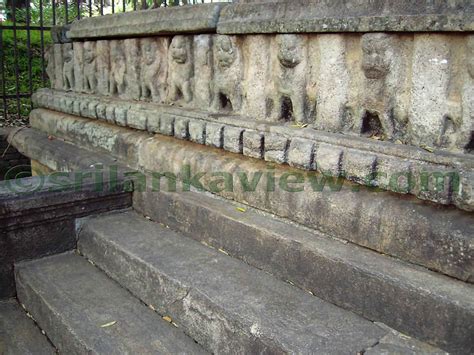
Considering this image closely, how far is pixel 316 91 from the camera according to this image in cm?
227

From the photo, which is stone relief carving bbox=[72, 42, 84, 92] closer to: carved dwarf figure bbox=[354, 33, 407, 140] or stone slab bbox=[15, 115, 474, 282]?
stone slab bbox=[15, 115, 474, 282]

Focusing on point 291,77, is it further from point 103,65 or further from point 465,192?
point 103,65

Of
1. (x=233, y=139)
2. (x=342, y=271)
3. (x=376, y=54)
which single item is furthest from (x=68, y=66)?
(x=342, y=271)

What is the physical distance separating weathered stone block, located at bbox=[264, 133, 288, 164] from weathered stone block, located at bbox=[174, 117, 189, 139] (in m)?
0.71

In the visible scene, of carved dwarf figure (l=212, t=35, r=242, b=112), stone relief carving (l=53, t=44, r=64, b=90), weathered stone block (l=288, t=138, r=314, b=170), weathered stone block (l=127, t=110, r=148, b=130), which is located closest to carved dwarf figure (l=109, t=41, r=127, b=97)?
weathered stone block (l=127, t=110, r=148, b=130)

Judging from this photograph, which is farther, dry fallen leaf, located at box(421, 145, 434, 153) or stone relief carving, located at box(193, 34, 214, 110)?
stone relief carving, located at box(193, 34, 214, 110)

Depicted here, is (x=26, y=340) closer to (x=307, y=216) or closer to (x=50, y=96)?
(x=307, y=216)

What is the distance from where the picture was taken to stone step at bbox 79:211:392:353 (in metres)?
1.75

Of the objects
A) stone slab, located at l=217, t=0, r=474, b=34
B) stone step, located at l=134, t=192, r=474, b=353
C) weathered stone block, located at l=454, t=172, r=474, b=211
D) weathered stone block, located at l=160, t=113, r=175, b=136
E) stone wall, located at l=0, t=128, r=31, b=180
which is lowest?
stone wall, located at l=0, t=128, r=31, b=180

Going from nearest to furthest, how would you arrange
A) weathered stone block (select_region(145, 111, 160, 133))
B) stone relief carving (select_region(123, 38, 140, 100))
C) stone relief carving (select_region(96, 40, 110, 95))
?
1. weathered stone block (select_region(145, 111, 160, 133))
2. stone relief carving (select_region(123, 38, 140, 100))
3. stone relief carving (select_region(96, 40, 110, 95))

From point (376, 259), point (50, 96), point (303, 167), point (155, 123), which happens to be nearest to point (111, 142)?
point (155, 123)

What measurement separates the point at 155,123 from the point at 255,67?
38.6 inches

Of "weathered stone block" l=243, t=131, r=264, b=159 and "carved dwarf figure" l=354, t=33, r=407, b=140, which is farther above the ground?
"carved dwarf figure" l=354, t=33, r=407, b=140

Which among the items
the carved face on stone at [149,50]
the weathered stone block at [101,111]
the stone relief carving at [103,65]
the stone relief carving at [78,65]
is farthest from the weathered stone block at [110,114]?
the stone relief carving at [78,65]
